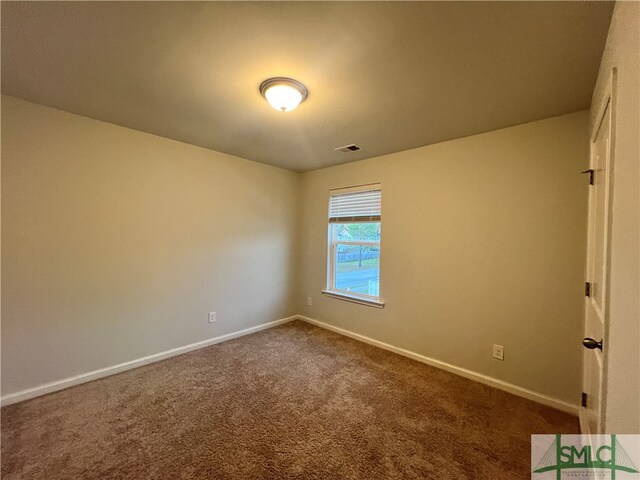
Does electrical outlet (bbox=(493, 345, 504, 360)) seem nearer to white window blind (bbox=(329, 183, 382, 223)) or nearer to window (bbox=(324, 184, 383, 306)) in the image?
window (bbox=(324, 184, 383, 306))

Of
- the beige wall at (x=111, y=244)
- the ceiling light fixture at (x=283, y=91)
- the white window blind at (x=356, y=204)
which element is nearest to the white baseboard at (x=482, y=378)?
the white window blind at (x=356, y=204)

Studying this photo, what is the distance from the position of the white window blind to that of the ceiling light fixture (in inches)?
64.9

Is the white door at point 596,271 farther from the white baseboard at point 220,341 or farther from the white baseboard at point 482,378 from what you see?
the white baseboard at point 220,341

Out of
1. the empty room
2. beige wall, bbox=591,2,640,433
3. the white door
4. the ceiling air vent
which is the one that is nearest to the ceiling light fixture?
the empty room

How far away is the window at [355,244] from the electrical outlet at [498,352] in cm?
119

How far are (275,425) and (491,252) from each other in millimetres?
2265

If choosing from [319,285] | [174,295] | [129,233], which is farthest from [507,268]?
[129,233]

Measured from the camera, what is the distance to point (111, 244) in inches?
92.3

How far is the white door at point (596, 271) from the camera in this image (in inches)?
47.1

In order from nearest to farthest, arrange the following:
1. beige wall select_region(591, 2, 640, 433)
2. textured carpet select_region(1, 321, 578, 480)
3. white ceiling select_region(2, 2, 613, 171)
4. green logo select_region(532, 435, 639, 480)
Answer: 1. beige wall select_region(591, 2, 640, 433)
2. green logo select_region(532, 435, 639, 480)
3. white ceiling select_region(2, 2, 613, 171)
4. textured carpet select_region(1, 321, 578, 480)

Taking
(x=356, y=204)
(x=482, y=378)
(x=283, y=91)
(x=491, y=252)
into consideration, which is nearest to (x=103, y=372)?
(x=283, y=91)

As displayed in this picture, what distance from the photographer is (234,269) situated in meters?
3.25

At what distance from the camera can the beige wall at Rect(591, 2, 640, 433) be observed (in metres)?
0.83

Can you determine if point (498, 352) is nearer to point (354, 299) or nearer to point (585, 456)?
point (585, 456)
